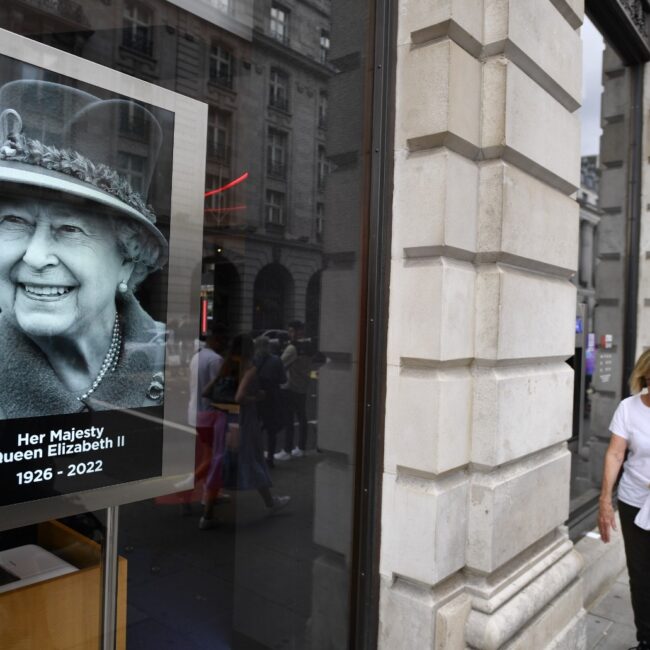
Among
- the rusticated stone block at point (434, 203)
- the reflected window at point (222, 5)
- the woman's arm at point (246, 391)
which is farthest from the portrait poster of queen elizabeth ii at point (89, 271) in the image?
the rusticated stone block at point (434, 203)

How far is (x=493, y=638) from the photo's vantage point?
3215 mm

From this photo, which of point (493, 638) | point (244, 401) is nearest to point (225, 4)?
point (244, 401)

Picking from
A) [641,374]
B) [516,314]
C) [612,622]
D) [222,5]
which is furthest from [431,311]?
[612,622]

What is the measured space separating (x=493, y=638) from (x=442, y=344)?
5.10 ft

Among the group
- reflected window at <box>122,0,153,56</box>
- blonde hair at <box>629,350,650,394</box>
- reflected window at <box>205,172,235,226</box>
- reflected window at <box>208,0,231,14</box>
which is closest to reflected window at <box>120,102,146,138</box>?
reflected window at <box>122,0,153,56</box>

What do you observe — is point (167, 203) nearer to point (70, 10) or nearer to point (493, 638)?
point (70, 10)

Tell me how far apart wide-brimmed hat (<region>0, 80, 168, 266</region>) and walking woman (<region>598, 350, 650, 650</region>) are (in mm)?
3346

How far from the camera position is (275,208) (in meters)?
3.07

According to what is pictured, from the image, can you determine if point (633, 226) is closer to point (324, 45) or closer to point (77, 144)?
point (324, 45)

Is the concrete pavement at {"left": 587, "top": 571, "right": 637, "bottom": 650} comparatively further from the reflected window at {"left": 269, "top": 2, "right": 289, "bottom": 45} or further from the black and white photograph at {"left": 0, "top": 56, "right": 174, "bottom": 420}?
the reflected window at {"left": 269, "top": 2, "right": 289, "bottom": 45}

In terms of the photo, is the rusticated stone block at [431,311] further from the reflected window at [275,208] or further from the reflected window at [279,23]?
the reflected window at [279,23]

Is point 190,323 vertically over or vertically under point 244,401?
over

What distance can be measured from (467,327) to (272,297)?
3.56 ft

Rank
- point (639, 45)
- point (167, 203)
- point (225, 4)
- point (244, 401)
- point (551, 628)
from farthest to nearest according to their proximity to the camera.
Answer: point (639, 45)
point (551, 628)
point (244, 401)
point (225, 4)
point (167, 203)
